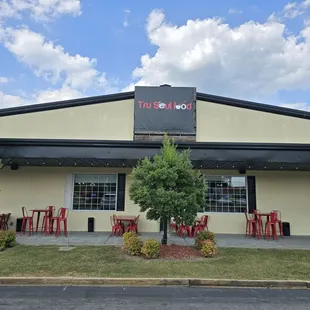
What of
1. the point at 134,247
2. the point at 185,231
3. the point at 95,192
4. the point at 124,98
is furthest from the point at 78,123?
the point at 134,247

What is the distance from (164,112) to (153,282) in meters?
7.75

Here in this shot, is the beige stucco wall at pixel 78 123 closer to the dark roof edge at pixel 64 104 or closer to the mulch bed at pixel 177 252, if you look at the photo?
the dark roof edge at pixel 64 104

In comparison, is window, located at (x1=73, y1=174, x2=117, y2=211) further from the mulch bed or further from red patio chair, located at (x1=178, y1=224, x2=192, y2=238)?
the mulch bed

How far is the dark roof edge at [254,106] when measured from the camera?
12.0m

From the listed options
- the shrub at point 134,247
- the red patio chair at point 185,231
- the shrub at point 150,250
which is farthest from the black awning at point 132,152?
the shrub at point 150,250

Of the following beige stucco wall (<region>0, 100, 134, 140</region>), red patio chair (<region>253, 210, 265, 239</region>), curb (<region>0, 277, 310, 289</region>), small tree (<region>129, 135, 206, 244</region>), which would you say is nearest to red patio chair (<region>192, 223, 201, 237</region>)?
red patio chair (<region>253, 210, 265, 239</region>)

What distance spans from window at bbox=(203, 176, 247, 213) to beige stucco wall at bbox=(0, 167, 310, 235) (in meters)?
0.32

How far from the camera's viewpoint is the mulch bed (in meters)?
7.57

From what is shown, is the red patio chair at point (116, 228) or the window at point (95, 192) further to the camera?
the window at point (95, 192)

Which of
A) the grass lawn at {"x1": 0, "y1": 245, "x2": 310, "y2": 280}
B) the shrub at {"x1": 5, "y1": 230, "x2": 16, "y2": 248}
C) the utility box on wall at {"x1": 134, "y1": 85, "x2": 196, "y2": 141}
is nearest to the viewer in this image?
the grass lawn at {"x1": 0, "y1": 245, "x2": 310, "y2": 280}

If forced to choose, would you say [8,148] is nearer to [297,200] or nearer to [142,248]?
[142,248]

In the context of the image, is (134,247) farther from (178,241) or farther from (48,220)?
(48,220)

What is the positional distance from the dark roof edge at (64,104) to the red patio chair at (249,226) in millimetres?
6970

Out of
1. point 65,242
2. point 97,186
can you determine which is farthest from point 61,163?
point 65,242
